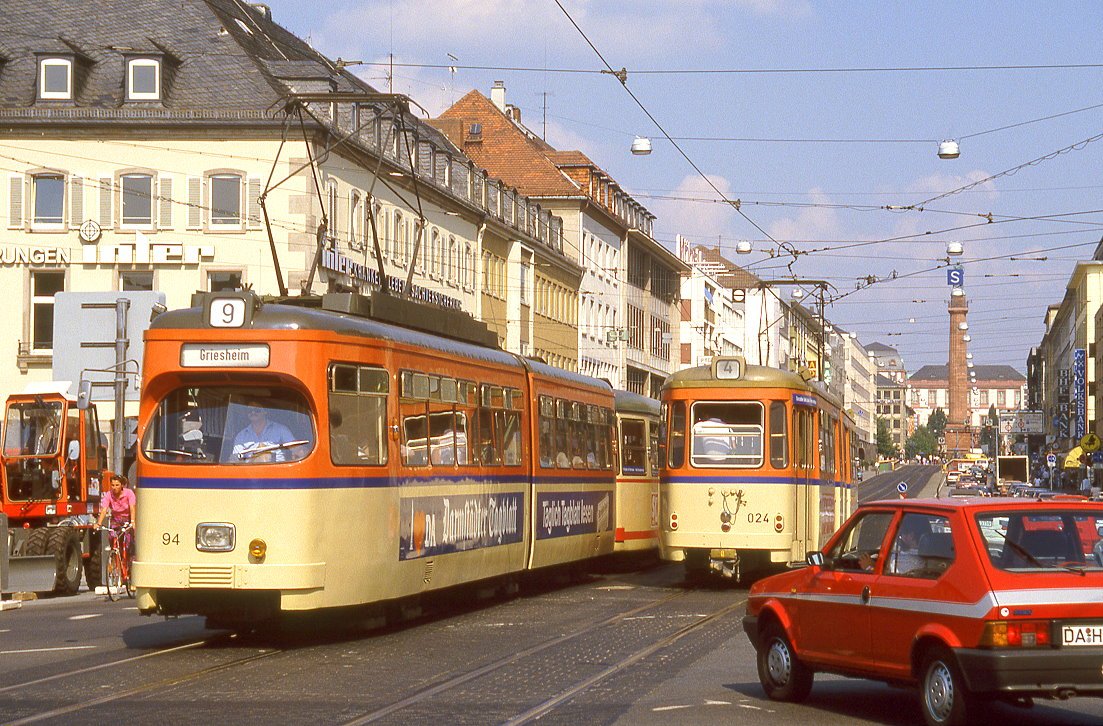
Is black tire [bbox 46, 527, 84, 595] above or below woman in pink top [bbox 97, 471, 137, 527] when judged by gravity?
below

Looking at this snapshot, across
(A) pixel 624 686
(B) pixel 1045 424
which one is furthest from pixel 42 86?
(B) pixel 1045 424

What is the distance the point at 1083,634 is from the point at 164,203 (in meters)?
41.6

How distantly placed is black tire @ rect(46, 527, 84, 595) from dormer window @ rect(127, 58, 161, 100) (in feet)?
76.9

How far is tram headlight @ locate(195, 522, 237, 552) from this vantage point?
16250 millimetres

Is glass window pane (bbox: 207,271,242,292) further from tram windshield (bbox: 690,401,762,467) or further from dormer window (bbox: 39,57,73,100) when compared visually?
tram windshield (bbox: 690,401,762,467)

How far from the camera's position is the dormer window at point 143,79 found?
1955 inches

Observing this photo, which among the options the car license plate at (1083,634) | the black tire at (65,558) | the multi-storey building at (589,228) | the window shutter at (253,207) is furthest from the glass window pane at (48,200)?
the car license plate at (1083,634)

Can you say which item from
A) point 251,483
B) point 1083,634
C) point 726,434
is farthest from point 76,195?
point 1083,634

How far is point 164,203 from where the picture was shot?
163 feet

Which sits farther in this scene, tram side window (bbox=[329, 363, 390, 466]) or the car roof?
tram side window (bbox=[329, 363, 390, 466])

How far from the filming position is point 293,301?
18.0 meters

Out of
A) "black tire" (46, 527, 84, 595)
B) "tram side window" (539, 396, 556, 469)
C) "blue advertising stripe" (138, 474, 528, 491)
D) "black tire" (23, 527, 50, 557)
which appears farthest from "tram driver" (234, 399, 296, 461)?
"black tire" (23, 527, 50, 557)

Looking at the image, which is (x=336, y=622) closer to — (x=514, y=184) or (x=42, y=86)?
(x=42, y=86)

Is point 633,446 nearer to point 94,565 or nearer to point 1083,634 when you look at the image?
point 94,565
